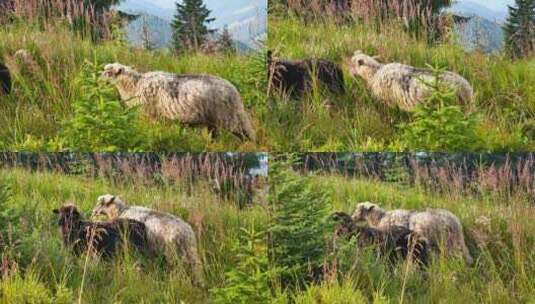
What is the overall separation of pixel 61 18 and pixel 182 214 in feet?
3.35

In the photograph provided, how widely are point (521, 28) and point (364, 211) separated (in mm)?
1051

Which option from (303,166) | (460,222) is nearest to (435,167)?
(460,222)

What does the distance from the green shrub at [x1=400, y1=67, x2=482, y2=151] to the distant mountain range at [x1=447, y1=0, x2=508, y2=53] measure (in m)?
0.21

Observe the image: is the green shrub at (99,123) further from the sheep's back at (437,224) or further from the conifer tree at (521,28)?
the conifer tree at (521,28)

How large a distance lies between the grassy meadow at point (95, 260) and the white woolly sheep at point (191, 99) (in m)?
0.33

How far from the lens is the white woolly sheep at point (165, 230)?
3920 millimetres

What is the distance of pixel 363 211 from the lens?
3.93 m

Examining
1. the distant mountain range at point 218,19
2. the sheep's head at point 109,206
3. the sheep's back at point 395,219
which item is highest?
the distant mountain range at point 218,19

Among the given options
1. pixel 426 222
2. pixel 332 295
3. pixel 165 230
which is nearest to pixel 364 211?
pixel 426 222

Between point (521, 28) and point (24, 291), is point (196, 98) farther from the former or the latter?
point (521, 28)

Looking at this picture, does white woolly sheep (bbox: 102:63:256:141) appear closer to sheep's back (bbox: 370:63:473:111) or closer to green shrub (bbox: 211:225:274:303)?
green shrub (bbox: 211:225:274:303)

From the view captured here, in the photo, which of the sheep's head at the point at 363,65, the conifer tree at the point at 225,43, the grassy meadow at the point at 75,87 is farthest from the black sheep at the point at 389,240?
the conifer tree at the point at 225,43

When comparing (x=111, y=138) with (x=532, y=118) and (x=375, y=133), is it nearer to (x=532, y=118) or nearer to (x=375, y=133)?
(x=375, y=133)

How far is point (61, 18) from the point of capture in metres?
3.87
